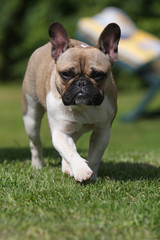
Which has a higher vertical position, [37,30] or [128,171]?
[128,171]

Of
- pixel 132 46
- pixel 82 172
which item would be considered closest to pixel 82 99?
pixel 82 172

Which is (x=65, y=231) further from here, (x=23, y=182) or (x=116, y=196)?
(x=23, y=182)

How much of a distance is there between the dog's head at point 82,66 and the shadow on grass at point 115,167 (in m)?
0.97

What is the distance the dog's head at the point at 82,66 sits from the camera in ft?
14.1

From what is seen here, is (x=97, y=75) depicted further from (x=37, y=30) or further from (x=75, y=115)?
(x=37, y=30)

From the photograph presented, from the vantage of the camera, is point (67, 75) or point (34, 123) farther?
point (34, 123)

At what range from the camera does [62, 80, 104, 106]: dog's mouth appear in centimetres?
427

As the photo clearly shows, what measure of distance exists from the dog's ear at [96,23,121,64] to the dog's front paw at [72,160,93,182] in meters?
1.21

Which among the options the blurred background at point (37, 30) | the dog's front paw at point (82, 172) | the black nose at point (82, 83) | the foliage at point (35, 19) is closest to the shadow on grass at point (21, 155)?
the dog's front paw at point (82, 172)

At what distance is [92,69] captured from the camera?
4379mm

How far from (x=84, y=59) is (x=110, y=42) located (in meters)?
0.44

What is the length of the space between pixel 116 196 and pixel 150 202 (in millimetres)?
339

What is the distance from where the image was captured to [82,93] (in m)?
4.25

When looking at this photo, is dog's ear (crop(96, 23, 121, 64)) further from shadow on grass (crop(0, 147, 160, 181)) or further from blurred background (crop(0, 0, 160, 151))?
blurred background (crop(0, 0, 160, 151))
